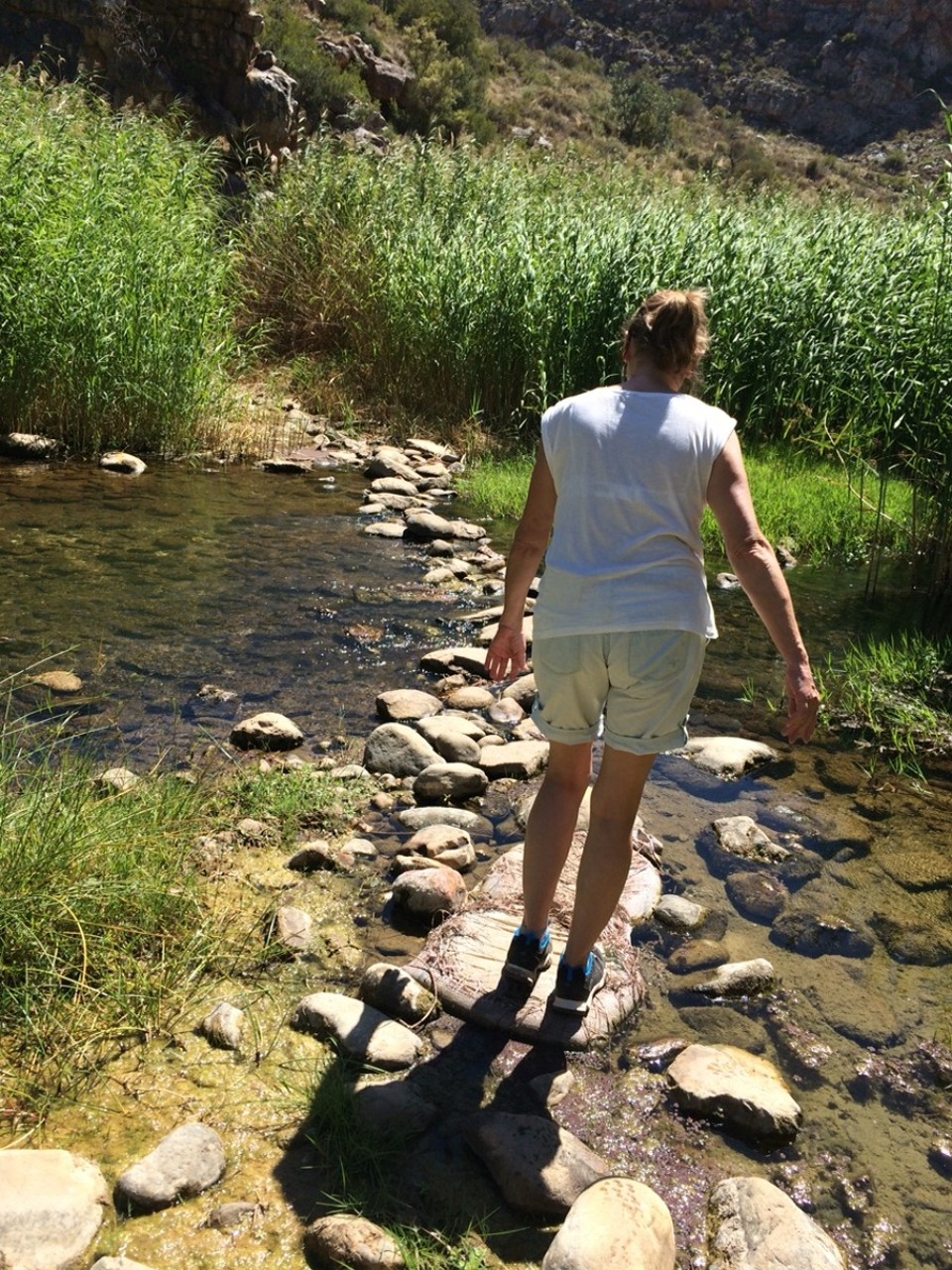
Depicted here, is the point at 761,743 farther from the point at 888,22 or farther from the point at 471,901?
the point at 888,22

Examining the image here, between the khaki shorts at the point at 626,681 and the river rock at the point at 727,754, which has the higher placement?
the khaki shorts at the point at 626,681

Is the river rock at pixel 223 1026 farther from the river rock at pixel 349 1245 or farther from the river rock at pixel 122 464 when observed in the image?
the river rock at pixel 122 464

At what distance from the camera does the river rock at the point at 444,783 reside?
3986 millimetres

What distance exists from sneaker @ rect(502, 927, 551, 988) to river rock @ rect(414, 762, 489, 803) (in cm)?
107

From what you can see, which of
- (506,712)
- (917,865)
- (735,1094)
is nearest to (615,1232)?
(735,1094)

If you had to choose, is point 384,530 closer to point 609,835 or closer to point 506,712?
point 506,712

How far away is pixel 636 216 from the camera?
1029 centimetres

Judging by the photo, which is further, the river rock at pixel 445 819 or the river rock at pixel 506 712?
the river rock at pixel 506 712

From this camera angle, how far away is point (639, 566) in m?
2.50

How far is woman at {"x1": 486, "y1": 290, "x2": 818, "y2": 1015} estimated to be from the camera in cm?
247

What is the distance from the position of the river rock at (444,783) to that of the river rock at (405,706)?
664 mm

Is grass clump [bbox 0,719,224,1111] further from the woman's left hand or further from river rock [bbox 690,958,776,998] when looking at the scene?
river rock [bbox 690,958,776,998]

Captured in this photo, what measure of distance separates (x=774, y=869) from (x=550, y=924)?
3.07 feet

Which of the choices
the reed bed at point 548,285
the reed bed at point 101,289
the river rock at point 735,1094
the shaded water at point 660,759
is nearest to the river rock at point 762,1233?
the shaded water at point 660,759
